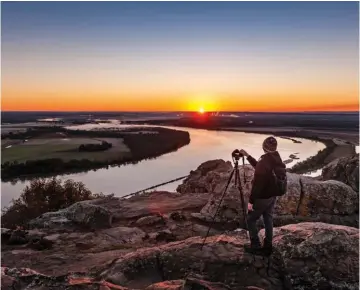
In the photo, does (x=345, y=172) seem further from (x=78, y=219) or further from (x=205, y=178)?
(x=78, y=219)

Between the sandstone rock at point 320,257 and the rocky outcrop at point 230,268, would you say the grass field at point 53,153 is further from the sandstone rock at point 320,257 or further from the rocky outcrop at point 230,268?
the sandstone rock at point 320,257

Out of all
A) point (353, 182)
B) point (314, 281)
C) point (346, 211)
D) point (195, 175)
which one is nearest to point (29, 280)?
point (314, 281)

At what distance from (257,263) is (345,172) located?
14.7 meters

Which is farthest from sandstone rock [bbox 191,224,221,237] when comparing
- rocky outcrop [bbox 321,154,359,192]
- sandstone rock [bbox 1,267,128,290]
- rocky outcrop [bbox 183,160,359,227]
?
rocky outcrop [bbox 321,154,359,192]

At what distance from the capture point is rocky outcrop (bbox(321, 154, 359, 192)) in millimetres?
20109

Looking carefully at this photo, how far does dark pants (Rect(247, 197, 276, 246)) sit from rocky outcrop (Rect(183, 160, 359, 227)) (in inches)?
269

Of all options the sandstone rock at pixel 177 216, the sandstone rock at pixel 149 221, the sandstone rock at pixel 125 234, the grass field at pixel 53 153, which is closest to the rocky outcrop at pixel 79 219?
the sandstone rock at pixel 125 234

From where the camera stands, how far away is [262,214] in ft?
27.2

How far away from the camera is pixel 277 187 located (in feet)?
25.8

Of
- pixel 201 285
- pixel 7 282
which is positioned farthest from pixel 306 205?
pixel 7 282

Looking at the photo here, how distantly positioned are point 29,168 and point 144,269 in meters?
60.0

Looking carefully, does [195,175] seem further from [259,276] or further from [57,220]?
[259,276]

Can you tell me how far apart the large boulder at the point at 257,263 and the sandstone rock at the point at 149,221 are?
21.0 feet

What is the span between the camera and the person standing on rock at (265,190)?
25.8 feet
